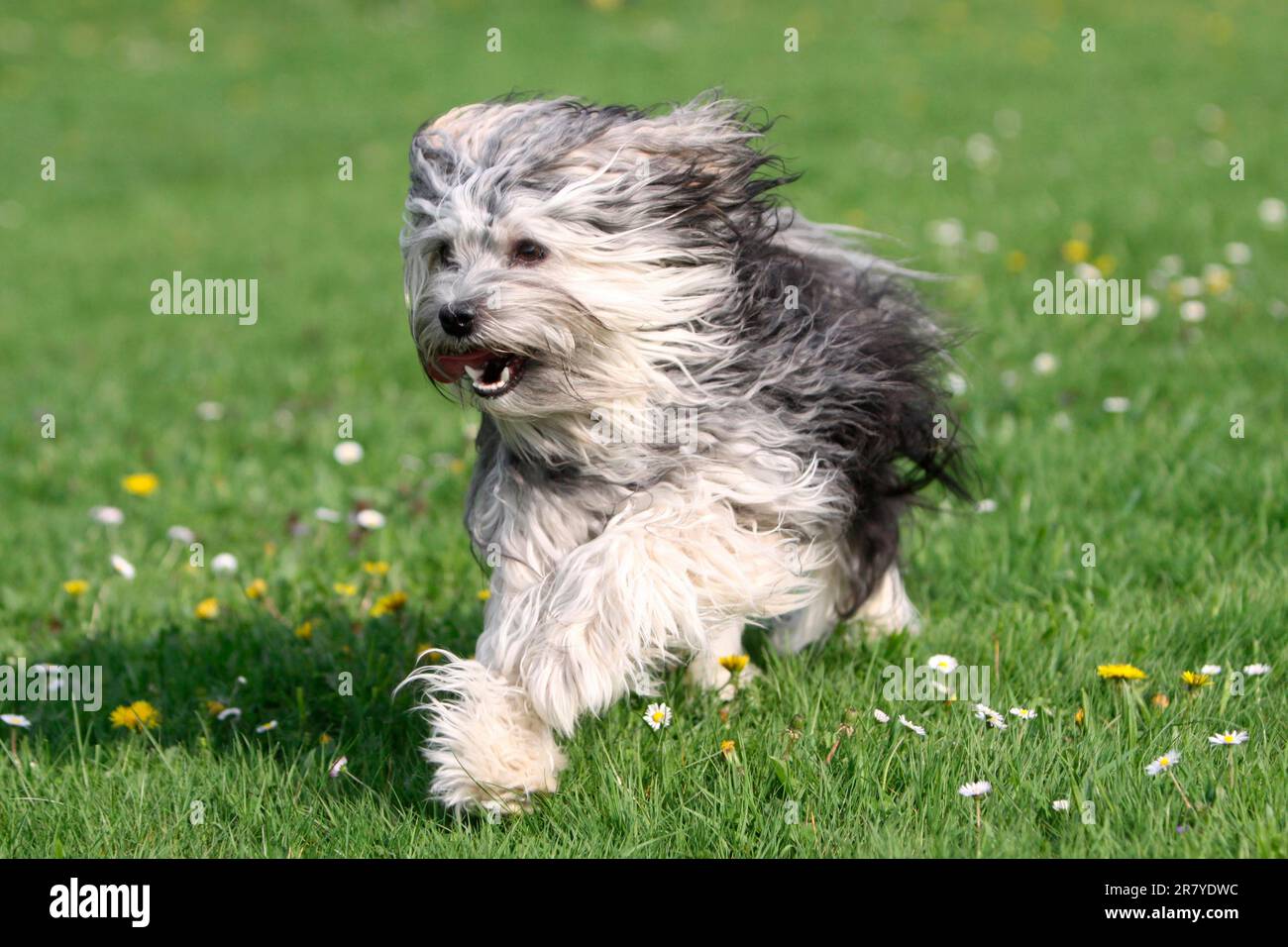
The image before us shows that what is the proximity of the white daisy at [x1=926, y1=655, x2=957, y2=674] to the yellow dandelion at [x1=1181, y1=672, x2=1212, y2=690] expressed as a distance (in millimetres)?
611

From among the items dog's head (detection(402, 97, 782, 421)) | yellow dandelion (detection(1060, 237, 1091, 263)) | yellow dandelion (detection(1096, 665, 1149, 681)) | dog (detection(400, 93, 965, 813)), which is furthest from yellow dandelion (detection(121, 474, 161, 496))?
yellow dandelion (detection(1060, 237, 1091, 263))

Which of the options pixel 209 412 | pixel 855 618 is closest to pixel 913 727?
pixel 855 618

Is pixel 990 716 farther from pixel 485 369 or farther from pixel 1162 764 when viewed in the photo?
pixel 485 369

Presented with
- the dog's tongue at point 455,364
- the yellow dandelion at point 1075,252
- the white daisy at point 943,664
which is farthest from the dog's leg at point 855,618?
the yellow dandelion at point 1075,252

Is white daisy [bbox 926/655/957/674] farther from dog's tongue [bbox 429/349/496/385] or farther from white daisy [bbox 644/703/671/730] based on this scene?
dog's tongue [bbox 429/349/496/385]

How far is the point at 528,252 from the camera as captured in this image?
3652 mm

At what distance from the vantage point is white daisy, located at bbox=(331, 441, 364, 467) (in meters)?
6.52

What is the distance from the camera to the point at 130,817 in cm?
385

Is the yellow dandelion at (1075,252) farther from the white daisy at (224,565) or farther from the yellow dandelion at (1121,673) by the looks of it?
the white daisy at (224,565)

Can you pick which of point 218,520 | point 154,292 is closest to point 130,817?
point 218,520

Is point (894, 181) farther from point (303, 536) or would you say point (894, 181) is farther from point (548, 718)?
point (548, 718)
